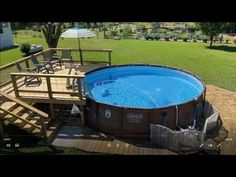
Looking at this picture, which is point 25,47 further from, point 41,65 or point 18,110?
point 18,110

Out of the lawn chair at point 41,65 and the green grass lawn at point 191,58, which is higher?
the lawn chair at point 41,65

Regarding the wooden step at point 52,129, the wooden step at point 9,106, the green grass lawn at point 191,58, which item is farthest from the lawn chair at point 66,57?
the green grass lawn at point 191,58

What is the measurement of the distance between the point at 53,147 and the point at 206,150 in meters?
5.03

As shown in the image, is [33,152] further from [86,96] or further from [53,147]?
[86,96]

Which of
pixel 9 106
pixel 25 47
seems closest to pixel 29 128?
pixel 9 106

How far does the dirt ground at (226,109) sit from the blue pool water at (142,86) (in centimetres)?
103

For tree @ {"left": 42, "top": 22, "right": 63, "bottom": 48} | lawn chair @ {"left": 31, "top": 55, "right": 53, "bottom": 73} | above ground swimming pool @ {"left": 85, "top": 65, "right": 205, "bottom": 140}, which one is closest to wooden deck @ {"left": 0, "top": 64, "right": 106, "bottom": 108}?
above ground swimming pool @ {"left": 85, "top": 65, "right": 205, "bottom": 140}

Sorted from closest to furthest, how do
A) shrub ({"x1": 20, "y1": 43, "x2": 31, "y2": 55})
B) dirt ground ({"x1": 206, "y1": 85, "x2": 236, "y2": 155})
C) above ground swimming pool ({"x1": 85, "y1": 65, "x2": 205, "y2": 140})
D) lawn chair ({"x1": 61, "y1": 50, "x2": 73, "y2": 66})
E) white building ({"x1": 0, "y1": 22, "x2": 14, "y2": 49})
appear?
dirt ground ({"x1": 206, "y1": 85, "x2": 236, "y2": 155}), above ground swimming pool ({"x1": 85, "y1": 65, "x2": 205, "y2": 140}), lawn chair ({"x1": 61, "y1": 50, "x2": 73, "y2": 66}), shrub ({"x1": 20, "y1": 43, "x2": 31, "y2": 55}), white building ({"x1": 0, "y1": 22, "x2": 14, "y2": 49})

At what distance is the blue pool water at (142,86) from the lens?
39.3 ft

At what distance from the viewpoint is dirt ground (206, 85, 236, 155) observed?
28.8 feet

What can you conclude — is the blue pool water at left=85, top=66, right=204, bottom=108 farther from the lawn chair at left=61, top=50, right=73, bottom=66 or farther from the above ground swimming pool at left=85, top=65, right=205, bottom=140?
the lawn chair at left=61, top=50, right=73, bottom=66

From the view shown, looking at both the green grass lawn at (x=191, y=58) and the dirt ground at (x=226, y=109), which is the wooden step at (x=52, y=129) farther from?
the green grass lawn at (x=191, y=58)
